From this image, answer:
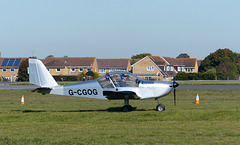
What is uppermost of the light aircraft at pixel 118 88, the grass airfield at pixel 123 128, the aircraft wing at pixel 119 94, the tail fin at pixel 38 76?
the tail fin at pixel 38 76

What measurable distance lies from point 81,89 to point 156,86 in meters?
3.63

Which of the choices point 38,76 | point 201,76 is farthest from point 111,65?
point 38,76

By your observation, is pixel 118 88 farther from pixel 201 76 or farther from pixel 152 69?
pixel 152 69

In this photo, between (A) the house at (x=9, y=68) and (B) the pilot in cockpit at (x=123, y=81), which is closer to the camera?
(B) the pilot in cockpit at (x=123, y=81)

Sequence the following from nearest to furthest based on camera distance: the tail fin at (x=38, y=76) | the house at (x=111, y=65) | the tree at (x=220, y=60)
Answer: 1. the tail fin at (x=38, y=76)
2. the tree at (x=220, y=60)
3. the house at (x=111, y=65)

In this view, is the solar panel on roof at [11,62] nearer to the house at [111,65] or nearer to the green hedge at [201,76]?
the house at [111,65]

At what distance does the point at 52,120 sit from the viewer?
17.0m

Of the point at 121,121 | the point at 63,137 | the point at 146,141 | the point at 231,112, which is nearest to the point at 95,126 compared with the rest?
the point at 121,121

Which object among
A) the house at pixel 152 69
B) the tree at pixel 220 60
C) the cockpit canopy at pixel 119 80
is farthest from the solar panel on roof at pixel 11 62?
the cockpit canopy at pixel 119 80

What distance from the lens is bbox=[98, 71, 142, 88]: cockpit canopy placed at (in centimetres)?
1908

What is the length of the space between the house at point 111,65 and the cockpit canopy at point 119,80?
90.3 meters

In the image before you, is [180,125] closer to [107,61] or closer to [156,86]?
[156,86]

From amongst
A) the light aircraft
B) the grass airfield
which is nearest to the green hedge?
the light aircraft

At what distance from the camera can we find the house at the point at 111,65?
362 ft
